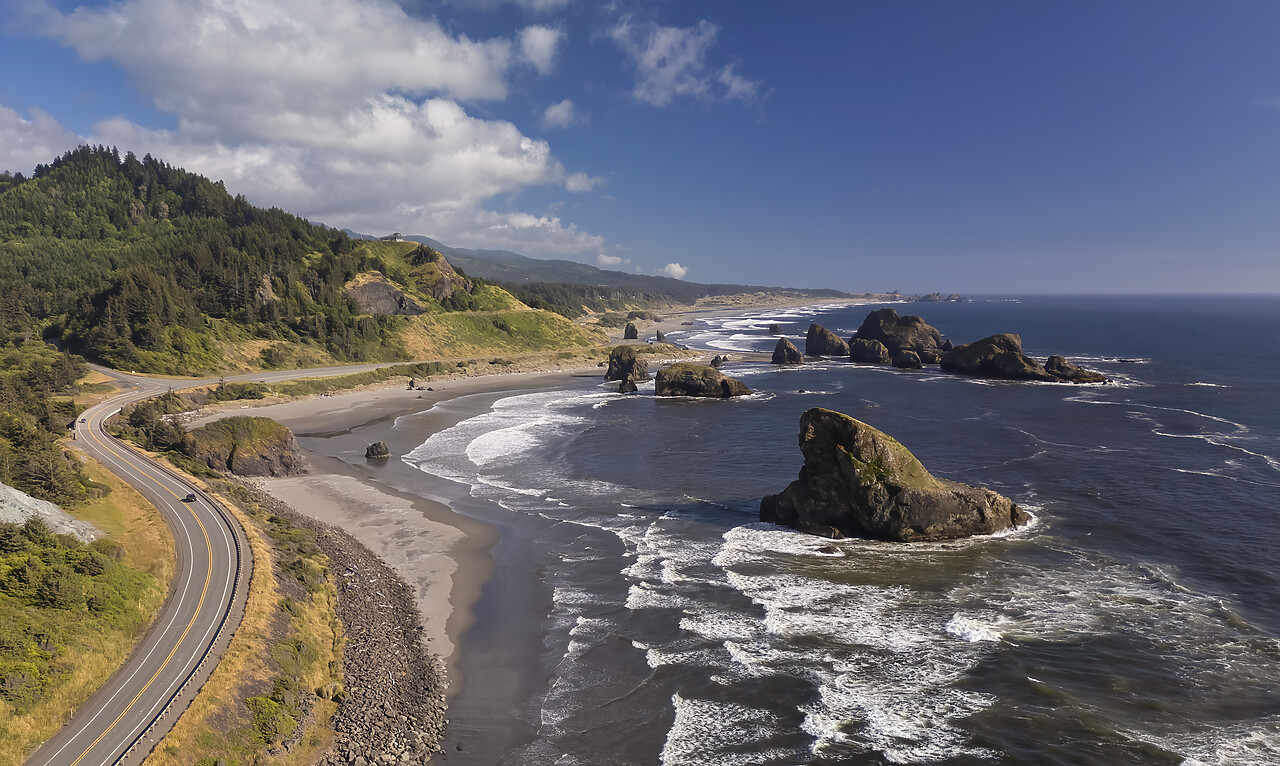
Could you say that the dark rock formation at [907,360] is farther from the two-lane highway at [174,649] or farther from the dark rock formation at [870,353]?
the two-lane highway at [174,649]

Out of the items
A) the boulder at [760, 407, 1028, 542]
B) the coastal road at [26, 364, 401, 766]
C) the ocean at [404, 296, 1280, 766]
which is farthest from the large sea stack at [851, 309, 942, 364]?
the coastal road at [26, 364, 401, 766]

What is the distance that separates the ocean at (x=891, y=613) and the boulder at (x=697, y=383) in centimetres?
3110

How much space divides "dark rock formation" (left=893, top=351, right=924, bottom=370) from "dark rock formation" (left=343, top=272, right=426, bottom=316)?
10804cm

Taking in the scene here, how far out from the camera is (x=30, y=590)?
2258 centimetres

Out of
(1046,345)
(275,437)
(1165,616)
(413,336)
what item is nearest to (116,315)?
(413,336)

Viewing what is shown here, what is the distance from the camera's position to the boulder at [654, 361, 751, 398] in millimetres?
92938

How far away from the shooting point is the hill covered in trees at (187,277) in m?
92.1

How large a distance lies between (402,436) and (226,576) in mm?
41307

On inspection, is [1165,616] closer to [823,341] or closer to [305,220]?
[823,341]

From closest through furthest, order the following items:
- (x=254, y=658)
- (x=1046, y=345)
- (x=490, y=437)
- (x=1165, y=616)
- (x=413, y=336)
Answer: (x=254, y=658) → (x=1165, y=616) → (x=490, y=437) → (x=413, y=336) → (x=1046, y=345)

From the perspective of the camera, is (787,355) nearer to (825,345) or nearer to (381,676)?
(825,345)

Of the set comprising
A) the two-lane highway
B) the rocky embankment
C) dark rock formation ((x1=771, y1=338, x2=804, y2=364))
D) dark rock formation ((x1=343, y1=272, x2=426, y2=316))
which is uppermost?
dark rock formation ((x1=343, y1=272, x2=426, y2=316))

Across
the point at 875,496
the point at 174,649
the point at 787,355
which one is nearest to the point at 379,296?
the point at 787,355

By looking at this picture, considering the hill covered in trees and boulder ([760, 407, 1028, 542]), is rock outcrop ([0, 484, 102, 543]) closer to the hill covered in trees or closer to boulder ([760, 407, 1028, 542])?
boulder ([760, 407, 1028, 542])
